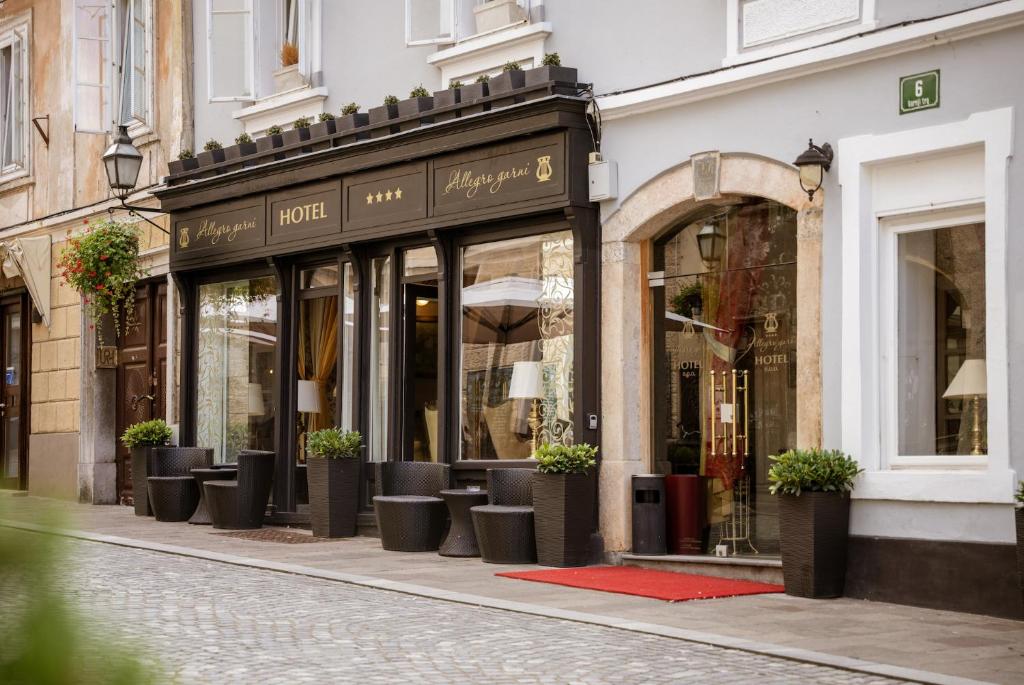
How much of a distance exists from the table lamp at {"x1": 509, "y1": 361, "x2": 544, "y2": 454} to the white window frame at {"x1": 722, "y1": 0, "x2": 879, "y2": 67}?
3.16 metres

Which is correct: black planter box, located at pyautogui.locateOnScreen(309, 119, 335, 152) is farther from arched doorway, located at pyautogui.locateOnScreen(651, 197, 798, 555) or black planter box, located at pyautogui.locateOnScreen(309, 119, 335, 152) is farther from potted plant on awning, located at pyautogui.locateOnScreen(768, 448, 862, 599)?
potted plant on awning, located at pyautogui.locateOnScreen(768, 448, 862, 599)

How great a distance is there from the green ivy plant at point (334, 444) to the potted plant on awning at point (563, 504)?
276cm

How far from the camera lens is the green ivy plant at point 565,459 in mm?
10570

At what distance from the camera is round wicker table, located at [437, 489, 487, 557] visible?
1146 centimetres

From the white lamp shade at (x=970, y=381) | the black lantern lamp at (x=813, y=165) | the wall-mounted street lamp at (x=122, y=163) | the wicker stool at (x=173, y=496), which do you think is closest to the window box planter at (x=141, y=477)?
the wicker stool at (x=173, y=496)

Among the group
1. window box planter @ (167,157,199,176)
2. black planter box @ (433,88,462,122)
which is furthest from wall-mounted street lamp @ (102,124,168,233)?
black planter box @ (433,88,462,122)

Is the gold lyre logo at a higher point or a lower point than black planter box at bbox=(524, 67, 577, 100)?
lower

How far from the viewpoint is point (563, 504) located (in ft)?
34.6

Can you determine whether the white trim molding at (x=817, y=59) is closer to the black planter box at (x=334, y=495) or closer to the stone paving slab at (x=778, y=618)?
the stone paving slab at (x=778, y=618)

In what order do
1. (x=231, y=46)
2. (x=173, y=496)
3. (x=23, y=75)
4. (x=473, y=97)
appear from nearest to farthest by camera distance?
(x=473, y=97) → (x=173, y=496) → (x=231, y=46) → (x=23, y=75)

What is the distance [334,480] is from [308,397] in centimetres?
Answer: 168

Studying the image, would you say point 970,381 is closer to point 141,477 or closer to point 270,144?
point 270,144

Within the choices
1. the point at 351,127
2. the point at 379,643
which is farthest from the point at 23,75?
the point at 379,643

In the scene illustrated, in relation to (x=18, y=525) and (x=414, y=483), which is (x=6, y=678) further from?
(x=414, y=483)
